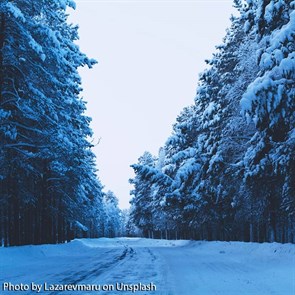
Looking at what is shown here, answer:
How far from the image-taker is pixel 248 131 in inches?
851

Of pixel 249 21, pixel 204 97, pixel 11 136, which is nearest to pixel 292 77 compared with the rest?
pixel 249 21

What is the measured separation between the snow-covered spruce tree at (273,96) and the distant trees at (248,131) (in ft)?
0.09

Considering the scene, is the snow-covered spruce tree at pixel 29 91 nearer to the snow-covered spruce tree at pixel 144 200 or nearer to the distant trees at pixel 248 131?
the distant trees at pixel 248 131

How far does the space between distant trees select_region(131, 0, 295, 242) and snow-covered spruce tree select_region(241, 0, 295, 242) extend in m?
0.03

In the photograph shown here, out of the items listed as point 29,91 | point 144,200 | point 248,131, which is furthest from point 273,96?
point 144,200

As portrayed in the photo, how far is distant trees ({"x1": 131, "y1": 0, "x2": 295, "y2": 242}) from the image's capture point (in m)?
12.7

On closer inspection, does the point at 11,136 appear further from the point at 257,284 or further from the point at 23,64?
the point at 257,284

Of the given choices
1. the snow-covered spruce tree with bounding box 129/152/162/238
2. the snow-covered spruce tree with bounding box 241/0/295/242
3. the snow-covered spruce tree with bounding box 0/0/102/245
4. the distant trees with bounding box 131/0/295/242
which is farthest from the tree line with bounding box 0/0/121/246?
the snow-covered spruce tree with bounding box 129/152/162/238

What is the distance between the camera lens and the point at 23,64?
18.3m

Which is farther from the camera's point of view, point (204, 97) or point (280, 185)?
point (204, 97)

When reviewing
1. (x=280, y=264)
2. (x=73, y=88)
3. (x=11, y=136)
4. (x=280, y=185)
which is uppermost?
(x=73, y=88)

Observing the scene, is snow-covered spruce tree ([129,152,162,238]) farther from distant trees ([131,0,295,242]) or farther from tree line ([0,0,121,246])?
tree line ([0,0,121,246])

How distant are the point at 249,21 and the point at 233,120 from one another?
6.90m

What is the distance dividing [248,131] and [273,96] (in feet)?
30.0
